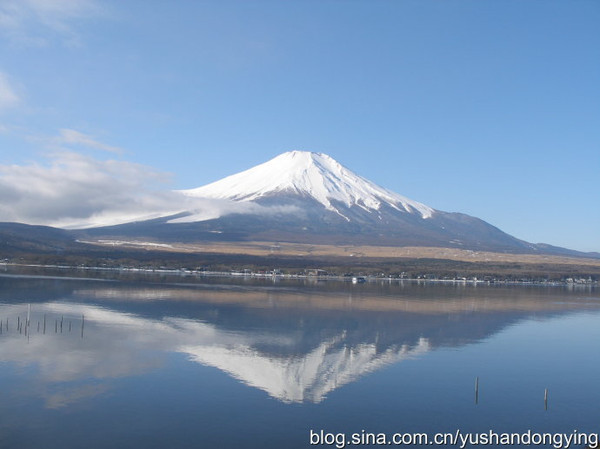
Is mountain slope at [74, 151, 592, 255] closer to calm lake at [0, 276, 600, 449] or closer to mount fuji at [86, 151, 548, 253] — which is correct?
mount fuji at [86, 151, 548, 253]

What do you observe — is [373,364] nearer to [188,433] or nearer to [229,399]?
[229,399]

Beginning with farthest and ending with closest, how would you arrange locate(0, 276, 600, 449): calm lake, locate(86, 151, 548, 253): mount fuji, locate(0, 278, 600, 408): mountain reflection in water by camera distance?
locate(86, 151, 548, 253): mount fuji, locate(0, 278, 600, 408): mountain reflection in water, locate(0, 276, 600, 449): calm lake

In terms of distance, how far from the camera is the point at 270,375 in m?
18.0

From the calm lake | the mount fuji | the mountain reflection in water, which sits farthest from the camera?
the mount fuji

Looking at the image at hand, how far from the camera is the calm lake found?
1297 centimetres

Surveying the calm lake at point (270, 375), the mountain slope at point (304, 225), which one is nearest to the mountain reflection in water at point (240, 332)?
the calm lake at point (270, 375)

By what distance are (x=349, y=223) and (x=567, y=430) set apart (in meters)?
158

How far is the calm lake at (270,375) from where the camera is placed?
13.0m

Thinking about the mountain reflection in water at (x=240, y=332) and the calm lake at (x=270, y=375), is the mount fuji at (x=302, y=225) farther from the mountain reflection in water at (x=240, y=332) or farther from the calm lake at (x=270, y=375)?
the calm lake at (x=270, y=375)

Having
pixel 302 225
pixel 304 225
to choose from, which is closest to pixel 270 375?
pixel 302 225

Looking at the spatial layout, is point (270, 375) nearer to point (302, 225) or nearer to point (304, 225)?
point (302, 225)

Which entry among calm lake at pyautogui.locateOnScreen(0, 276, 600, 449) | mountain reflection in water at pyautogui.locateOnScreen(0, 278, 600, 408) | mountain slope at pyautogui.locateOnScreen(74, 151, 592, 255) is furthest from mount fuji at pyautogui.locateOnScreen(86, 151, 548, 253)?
calm lake at pyautogui.locateOnScreen(0, 276, 600, 449)

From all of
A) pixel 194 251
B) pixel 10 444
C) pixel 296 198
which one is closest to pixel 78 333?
pixel 10 444

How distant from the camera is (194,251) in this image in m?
116
